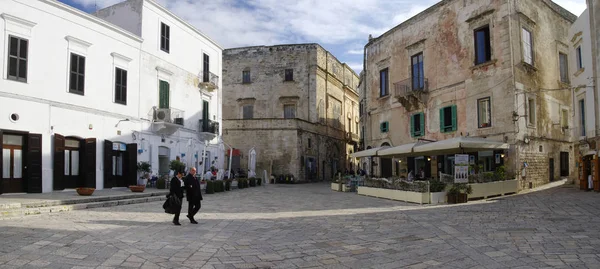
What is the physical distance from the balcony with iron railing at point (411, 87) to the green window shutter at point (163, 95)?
12690mm

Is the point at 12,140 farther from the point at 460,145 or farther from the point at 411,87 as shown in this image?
the point at 411,87

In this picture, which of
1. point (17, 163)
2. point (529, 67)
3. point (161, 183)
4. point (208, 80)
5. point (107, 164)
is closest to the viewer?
point (17, 163)

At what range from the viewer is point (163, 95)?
71.6 feet

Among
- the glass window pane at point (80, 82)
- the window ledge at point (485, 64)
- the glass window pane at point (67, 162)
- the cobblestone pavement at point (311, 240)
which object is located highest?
the window ledge at point (485, 64)

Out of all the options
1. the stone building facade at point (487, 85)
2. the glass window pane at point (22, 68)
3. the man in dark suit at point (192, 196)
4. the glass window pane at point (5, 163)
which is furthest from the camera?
the stone building facade at point (487, 85)

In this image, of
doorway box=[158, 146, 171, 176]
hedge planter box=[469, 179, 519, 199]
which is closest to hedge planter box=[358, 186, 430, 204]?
hedge planter box=[469, 179, 519, 199]

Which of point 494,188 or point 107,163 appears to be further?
point 107,163

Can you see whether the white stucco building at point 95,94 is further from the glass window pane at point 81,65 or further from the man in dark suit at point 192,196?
the man in dark suit at point 192,196

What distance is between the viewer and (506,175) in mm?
17375

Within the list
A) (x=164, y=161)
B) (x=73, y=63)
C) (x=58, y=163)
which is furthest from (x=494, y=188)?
(x=73, y=63)

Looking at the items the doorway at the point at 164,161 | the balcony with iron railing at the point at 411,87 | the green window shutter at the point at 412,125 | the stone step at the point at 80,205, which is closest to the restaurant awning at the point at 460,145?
the balcony with iron railing at the point at 411,87

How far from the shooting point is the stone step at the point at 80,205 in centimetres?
1020

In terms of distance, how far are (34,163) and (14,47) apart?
4040mm

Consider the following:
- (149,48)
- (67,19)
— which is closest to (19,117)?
(67,19)
